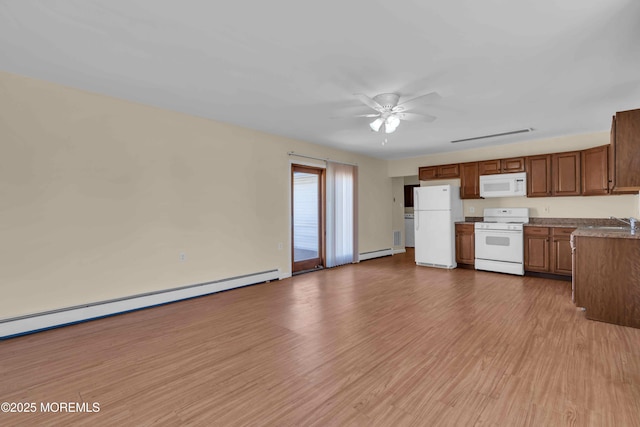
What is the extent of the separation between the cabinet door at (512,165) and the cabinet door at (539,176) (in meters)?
0.11

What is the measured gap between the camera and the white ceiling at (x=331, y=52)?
202cm

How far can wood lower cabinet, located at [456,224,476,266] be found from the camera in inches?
235

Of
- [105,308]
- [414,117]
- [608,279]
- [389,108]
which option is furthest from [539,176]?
[105,308]

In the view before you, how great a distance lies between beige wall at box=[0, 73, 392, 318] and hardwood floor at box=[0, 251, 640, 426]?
483 millimetres

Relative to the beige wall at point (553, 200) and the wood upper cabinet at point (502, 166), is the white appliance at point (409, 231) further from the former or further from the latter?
the wood upper cabinet at point (502, 166)

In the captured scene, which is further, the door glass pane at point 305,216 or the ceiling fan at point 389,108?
the door glass pane at point 305,216

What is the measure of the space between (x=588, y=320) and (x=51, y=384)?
15.9 feet

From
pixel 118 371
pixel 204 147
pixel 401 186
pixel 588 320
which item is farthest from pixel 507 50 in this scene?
pixel 401 186

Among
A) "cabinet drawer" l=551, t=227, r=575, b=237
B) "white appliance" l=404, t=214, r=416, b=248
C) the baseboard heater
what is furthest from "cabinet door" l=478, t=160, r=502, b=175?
the baseboard heater

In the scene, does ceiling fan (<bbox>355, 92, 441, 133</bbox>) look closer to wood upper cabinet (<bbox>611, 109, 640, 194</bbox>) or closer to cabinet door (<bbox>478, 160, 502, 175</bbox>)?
wood upper cabinet (<bbox>611, 109, 640, 194</bbox>)

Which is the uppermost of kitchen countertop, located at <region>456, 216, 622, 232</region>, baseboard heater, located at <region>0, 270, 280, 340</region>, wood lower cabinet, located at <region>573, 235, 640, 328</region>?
kitchen countertop, located at <region>456, 216, 622, 232</region>

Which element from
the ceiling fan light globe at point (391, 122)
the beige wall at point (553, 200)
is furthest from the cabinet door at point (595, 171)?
the ceiling fan light globe at point (391, 122)

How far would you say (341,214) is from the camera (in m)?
6.41

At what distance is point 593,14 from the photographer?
2.04 metres
